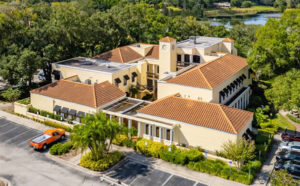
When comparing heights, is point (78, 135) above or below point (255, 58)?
below

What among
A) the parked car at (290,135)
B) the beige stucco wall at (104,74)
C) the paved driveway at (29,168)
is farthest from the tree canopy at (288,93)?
the paved driveway at (29,168)

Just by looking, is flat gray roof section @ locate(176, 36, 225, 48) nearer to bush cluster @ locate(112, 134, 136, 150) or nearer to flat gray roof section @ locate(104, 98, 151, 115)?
flat gray roof section @ locate(104, 98, 151, 115)

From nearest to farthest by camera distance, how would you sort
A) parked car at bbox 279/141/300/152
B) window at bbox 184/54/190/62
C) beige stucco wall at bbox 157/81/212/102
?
parked car at bbox 279/141/300/152 → beige stucco wall at bbox 157/81/212/102 → window at bbox 184/54/190/62

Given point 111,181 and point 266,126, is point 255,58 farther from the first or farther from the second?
point 111,181

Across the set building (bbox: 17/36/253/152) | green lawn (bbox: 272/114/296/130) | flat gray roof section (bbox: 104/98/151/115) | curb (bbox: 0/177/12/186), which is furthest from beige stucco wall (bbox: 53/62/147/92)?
green lawn (bbox: 272/114/296/130)

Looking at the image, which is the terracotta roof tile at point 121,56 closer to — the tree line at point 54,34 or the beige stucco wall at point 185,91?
the tree line at point 54,34

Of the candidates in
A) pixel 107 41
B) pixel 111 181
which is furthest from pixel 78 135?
pixel 107 41

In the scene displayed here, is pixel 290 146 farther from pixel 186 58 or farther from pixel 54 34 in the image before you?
pixel 54 34

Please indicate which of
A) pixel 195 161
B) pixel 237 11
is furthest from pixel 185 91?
pixel 237 11
